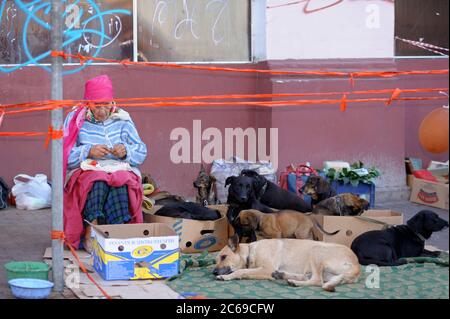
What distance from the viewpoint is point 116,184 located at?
679cm

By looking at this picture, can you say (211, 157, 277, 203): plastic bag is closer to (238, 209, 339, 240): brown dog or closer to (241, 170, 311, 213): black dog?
(241, 170, 311, 213): black dog

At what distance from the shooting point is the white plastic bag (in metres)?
8.59

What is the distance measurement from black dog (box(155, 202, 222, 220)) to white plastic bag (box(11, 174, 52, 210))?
1.93 m

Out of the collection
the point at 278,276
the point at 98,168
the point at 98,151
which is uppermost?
the point at 98,151

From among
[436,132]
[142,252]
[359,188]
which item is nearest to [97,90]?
[142,252]

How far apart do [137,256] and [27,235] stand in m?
1.89

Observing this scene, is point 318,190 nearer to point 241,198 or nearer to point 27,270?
point 241,198

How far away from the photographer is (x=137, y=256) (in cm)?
593

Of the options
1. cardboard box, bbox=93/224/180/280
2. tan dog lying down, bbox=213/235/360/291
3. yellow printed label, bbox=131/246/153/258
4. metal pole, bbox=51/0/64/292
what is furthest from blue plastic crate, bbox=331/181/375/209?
metal pole, bbox=51/0/64/292

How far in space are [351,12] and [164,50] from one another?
199 cm

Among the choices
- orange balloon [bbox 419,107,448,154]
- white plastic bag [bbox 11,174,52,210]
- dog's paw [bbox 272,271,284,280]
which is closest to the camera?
orange balloon [bbox 419,107,448,154]

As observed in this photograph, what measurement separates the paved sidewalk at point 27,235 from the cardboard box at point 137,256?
40 centimetres
